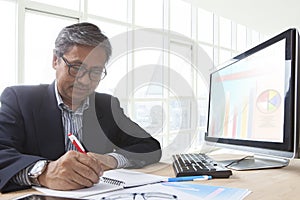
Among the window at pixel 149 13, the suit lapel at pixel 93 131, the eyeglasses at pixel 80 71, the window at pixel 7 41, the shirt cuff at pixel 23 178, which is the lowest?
the shirt cuff at pixel 23 178

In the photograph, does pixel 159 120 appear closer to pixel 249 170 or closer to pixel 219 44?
pixel 249 170

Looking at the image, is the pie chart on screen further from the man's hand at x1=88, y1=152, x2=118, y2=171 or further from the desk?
the man's hand at x1=88, y1=152, x2=118, y2=171

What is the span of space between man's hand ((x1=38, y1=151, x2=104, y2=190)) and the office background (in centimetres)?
35

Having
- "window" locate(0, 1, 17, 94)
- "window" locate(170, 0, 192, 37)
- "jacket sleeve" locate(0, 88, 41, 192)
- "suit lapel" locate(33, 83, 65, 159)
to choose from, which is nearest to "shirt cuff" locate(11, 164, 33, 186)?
"jacket sleeve" locate(0, 88, 41, 192)

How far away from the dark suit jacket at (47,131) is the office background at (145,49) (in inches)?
3.4

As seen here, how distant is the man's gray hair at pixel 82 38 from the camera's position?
1070mm

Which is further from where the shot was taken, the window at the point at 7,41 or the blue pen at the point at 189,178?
the window at the point at 7,41

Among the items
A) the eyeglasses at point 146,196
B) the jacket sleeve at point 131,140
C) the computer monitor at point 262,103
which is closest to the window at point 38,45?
the jacket sleeve at point 131,140

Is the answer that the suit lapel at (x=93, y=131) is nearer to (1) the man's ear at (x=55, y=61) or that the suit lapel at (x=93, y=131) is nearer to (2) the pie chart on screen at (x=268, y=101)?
(1) the man's ear at (x=55, y=61)

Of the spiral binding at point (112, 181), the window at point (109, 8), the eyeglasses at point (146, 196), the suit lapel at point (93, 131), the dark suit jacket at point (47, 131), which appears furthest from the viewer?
the window at point (109, 8)

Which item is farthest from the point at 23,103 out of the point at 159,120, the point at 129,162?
the point at 159,120

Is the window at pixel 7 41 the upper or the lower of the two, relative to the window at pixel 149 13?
lower

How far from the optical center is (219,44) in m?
6.20

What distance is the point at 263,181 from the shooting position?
0.82 m
